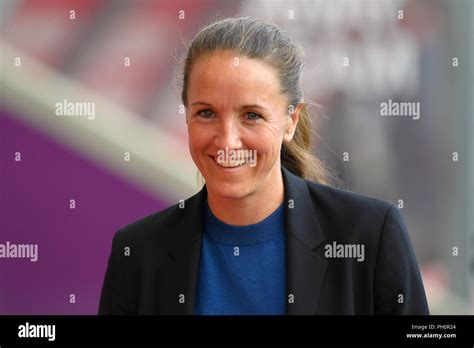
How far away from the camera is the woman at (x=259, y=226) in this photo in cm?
130

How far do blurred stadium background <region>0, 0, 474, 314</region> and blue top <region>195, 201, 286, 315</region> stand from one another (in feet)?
1.32

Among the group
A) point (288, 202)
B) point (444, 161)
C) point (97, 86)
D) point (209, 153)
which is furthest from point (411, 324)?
point (97, 86)

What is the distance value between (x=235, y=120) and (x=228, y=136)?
0.13 ft

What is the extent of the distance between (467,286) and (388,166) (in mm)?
394

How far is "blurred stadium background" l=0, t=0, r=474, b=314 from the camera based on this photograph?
Answer: 1687 millimetres

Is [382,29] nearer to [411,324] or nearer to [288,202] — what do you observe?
[288,202]

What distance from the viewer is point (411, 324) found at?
4.67 feet

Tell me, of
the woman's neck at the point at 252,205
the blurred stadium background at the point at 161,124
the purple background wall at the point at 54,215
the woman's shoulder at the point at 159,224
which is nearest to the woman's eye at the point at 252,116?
the woman's neck at the point at 252,205
